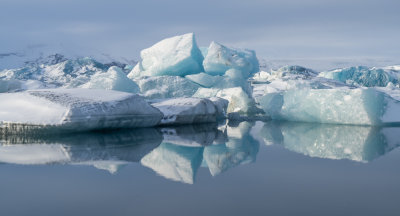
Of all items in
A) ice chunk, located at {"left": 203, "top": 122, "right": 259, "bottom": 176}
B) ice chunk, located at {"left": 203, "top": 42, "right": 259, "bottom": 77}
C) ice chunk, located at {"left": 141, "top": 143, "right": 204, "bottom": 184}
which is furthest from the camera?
ice chunk, located at {"left": 203, "top": 42, "right": 259, "bottom": 77}

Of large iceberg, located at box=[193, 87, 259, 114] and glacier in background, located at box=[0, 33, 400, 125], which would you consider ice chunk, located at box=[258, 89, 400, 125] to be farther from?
large iceberg, located at box=[193, 87, 259, 114]

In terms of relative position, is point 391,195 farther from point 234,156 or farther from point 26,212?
point 26,212

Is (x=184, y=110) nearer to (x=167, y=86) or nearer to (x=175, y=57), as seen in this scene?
(x=167, y=86)

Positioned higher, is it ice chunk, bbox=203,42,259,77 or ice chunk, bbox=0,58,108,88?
ice chunk, bbox=203,42,259,77

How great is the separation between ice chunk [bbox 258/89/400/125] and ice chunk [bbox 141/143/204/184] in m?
3.57

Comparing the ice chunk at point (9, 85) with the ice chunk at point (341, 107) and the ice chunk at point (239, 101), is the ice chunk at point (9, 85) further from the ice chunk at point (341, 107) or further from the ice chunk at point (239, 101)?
the ice chunk at point (341, 107)

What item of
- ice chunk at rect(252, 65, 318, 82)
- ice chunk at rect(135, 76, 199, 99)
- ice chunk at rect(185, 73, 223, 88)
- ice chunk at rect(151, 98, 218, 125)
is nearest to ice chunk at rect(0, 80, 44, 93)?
ice chunk at rect(135, 76, 199, 99)

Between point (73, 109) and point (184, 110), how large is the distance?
2044 mm

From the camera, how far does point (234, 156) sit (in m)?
2.83

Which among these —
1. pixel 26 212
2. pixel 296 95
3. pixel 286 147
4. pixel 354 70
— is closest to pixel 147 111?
pixel 286 147

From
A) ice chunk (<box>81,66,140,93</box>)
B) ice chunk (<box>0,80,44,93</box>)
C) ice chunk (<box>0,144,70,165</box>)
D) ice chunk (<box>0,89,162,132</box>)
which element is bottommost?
ice chunk (<box>0,80,44,93</box>)

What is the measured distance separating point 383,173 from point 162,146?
1.72m

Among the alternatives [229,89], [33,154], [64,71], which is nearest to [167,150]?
[33,154]

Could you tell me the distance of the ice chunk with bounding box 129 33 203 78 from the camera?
37.0 ft
